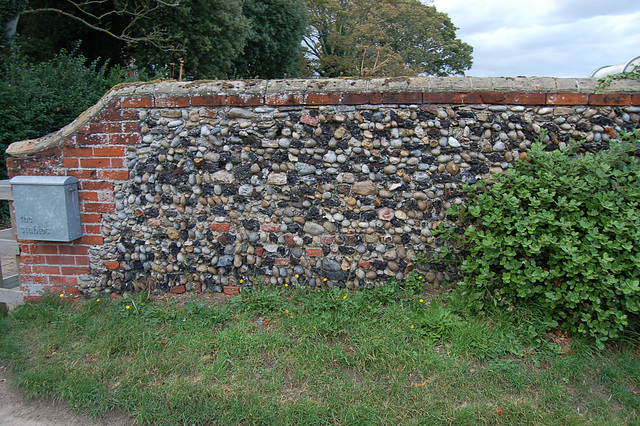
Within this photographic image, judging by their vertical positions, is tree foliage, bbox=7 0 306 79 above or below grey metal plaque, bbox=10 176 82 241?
above

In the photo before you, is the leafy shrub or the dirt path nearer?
the dirt path

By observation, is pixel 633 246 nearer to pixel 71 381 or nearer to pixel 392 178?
pixel 392 178

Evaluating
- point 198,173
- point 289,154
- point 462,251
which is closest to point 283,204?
point 289,154

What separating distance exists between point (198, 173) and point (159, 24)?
35.1ft

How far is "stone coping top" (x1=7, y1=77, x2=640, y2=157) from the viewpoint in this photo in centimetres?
353

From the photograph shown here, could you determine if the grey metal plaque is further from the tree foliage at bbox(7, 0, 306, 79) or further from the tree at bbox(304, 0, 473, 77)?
the tree at bbox(304, 0, 473, 77)

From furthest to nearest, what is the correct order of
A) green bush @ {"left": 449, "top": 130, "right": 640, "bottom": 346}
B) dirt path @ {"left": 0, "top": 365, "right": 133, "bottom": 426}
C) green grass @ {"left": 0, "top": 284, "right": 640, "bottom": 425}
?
green bush @ {"left": 449, "top": 130, "right": 640, "bottom": 346}, dirt path @ {"left": 0, "top": 365, "right": 133, "bottom": 426}, green grass @ {"left": 0, "top": 284, "right": 640, "bottom": 425}

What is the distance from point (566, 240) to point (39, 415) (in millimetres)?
3828

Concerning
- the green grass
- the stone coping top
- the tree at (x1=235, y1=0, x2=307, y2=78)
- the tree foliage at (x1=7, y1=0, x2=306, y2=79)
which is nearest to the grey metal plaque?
the stone coping top

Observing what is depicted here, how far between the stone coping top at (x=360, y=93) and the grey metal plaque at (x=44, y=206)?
14.3 inches

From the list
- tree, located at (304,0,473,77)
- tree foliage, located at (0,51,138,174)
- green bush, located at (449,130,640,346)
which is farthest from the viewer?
tree, located at (304,0,473,77)

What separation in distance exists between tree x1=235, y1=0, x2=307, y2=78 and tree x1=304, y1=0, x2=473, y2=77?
164 inches

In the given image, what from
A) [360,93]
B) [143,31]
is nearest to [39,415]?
[360,93]

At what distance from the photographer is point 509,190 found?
3404mm
